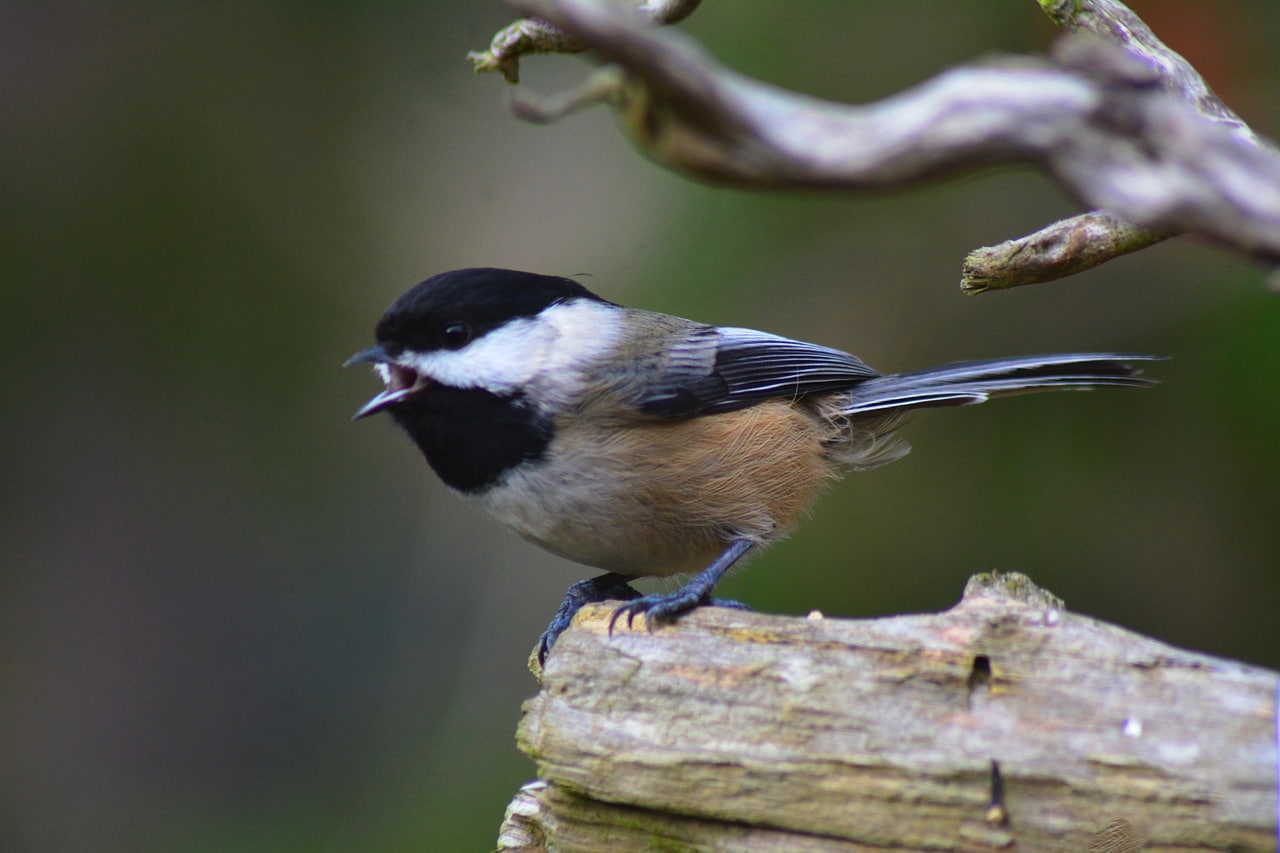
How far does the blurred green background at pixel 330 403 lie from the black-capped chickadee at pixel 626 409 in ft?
3.54

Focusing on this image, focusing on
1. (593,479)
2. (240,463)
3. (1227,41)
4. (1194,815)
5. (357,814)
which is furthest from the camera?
(240,463)

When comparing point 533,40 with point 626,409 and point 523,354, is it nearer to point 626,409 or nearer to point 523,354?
point 523,354

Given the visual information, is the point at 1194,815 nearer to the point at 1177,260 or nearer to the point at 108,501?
the point at 1177,260

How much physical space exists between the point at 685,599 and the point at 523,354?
25.2 inches

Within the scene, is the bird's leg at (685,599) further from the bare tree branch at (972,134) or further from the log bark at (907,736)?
the bare tree branch at (972,134)

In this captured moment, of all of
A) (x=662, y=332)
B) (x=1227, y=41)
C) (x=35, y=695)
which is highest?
(x=1227, y=41)

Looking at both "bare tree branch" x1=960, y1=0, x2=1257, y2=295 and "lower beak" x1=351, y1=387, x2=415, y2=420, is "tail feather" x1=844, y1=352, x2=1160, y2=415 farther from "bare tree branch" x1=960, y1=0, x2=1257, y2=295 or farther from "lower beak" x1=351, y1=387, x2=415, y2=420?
"lower beak" x1=351, y1=387, x2=415, y2=420

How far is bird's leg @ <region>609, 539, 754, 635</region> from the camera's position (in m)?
2.01

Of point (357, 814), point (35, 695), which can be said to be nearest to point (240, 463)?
point (35, 695)

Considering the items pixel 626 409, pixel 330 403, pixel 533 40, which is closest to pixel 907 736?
pixel 626 409

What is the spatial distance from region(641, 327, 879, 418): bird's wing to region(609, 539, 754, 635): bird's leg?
34 cm

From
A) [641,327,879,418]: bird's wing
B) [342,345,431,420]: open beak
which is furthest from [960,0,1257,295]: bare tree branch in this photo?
[342,345,431,420]: open beak

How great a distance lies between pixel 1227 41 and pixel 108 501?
14.8 feet

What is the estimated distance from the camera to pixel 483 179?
4.83 metres
